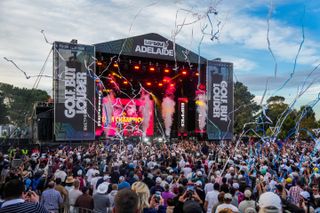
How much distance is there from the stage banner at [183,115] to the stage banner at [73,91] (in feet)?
22.3

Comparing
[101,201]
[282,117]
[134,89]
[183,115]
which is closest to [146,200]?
[101,201]

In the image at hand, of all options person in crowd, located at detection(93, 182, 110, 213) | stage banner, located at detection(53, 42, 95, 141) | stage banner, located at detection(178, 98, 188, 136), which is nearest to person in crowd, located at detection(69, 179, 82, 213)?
person in crowd, located at detection(93, 182, 110, 213)

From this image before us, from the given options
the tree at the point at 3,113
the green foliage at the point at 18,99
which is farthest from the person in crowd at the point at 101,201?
the tree at the point at 3,113

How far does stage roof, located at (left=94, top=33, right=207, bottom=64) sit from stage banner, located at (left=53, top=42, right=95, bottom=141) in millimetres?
1079

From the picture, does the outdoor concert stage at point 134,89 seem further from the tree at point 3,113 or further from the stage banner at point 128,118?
the tree at point 3,113

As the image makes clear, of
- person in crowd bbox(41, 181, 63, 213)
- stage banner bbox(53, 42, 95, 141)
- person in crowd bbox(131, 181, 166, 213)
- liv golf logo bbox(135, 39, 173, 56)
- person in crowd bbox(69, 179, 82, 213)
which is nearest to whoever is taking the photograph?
person in crowd bbox(131, 181, 166, 213)

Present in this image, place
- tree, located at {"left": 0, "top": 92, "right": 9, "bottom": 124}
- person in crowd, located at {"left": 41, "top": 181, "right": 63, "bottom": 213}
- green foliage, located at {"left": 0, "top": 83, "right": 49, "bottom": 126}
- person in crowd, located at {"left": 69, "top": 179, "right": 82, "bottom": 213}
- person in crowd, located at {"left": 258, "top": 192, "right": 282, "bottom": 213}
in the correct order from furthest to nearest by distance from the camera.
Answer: green foliage, located at {"left": 0, "top": 83, "right": 49, "bottom": 126} < tree, located at {"left": 0, "top": 92, "right": 9, "bottom": 124} < person in crowd, located at {"left": 69, "top": 179, "right": 82, "bottom": 213} < person in crowd, located at {"left": 41, "top": 181, "right": 63, "bottom": 213} < person in crowd, located at {"left": 258, "top": 192, "right": 282, "bottom": 213}

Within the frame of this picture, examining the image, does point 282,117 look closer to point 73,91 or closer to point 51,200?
point 73,91

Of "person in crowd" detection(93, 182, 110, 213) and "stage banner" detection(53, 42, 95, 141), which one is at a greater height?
"stage banner" detection(53, 42, 95, 141)

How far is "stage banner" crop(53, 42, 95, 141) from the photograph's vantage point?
1630cm

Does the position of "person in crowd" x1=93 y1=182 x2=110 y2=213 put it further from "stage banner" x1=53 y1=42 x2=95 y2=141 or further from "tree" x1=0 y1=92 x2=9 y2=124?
"tree" x1=0 y1=92 x2=9 y2=124

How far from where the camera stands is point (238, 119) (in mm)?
41438

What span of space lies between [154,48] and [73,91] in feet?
16.5

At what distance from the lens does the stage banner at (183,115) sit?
73.0 ft
